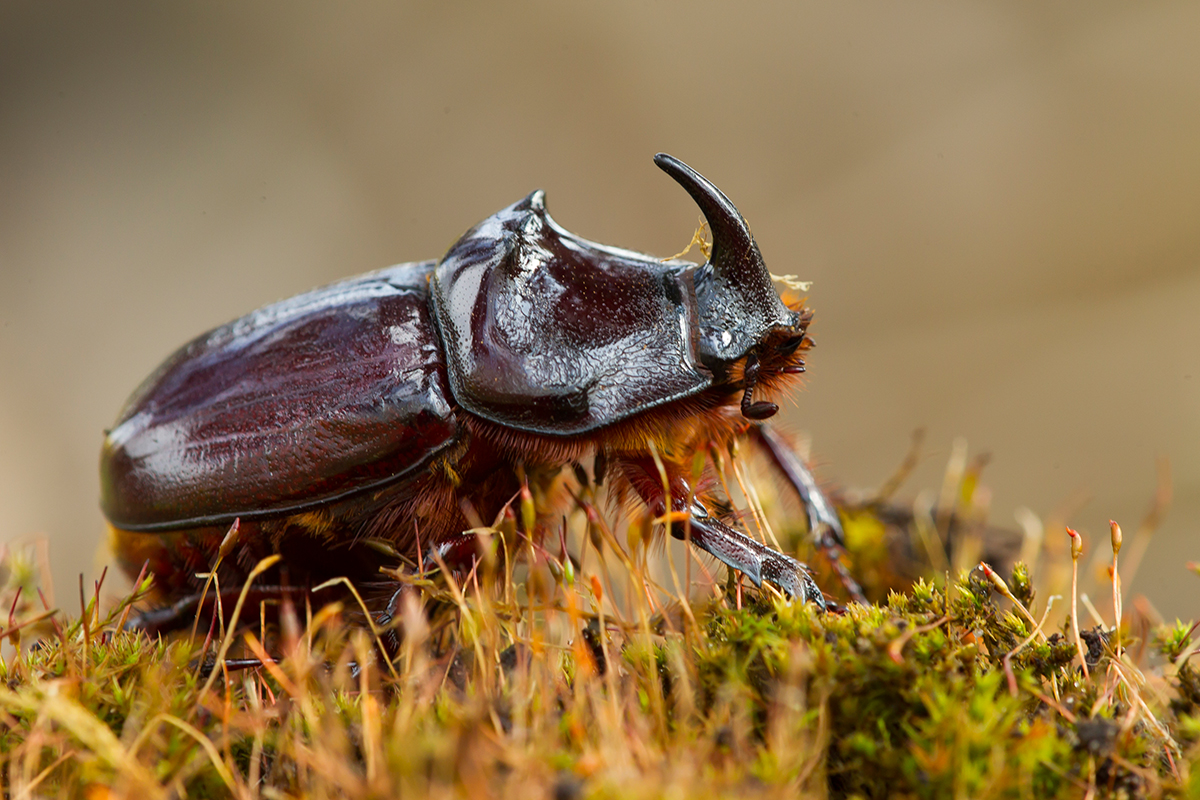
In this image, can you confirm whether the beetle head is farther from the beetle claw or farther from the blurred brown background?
the blurred brown background

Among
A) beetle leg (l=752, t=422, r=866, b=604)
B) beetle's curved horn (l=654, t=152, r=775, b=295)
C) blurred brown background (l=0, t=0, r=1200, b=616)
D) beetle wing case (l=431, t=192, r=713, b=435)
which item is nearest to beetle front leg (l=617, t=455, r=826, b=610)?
beetle wing case (l=431, t=192, r=713, b=435)

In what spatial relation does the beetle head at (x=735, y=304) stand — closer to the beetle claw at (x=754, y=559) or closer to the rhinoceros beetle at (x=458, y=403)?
the rhinoceros beetle at (x=458, y=403)

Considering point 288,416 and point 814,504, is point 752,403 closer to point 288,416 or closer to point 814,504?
point 814,504

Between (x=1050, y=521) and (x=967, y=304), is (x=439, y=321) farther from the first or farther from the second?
(x=967, y=304)

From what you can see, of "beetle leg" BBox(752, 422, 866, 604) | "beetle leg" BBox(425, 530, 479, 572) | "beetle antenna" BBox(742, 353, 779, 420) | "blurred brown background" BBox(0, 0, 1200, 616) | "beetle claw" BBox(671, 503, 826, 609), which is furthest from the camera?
"blurred brown background" BBox(0, 0, 1200, 616)

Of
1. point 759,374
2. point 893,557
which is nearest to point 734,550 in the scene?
point 759,374

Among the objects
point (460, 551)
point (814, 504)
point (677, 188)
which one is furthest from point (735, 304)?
point (677, 188)
